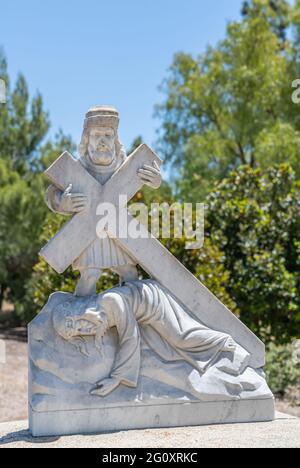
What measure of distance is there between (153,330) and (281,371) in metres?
4.11

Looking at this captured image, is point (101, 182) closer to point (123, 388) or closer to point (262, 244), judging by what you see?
point (123, 388)

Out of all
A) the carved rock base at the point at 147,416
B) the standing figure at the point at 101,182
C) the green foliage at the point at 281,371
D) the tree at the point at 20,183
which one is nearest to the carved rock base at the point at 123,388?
the carved rock base at the point at 147,416

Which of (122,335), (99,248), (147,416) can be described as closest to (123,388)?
(147,416)

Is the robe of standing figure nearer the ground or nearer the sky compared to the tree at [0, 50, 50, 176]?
nearer the ground

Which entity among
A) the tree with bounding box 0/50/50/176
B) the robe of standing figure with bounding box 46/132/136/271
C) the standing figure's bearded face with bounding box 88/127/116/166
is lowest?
the robe of standing figure with bounding box 46/132/136/271

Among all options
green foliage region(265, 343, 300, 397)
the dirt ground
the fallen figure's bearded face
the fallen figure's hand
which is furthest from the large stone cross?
green foliage region(265, 343, 300, 397)

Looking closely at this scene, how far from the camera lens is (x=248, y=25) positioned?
657 inches

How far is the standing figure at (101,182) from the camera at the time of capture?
4.92 meters

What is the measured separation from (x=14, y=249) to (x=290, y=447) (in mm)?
11104

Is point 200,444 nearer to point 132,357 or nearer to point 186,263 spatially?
point 132,357

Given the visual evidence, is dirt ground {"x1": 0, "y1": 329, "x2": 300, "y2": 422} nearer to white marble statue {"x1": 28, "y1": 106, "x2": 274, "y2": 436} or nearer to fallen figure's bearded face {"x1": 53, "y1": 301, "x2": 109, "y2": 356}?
white marble statue {"x1": 28, "y1": 106, "x2": 274, "y2": 436}

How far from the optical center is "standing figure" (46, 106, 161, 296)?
4922 mm

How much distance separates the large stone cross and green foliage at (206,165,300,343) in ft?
14.0

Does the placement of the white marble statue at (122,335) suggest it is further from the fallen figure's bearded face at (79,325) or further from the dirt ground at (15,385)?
the dirt ground at (15,385)
